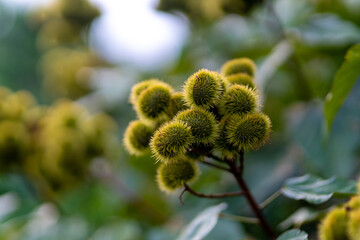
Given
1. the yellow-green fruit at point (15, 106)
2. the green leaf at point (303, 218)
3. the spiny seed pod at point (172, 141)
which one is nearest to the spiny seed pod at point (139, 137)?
the spiny seed pod at point (172, 141)

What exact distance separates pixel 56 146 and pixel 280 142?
4.25 ft

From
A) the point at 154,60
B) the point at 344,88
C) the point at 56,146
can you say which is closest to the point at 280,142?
the point at 344,88

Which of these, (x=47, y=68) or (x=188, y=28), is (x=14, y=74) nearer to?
(x=47, y=68)

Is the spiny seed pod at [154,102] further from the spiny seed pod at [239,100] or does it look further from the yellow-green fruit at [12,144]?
the yellow-green fruit at [12,144]

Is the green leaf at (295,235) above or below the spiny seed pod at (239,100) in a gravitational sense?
below

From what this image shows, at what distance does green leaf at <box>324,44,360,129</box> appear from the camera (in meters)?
1.11

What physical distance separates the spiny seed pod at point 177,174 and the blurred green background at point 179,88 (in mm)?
294

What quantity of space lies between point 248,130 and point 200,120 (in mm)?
132

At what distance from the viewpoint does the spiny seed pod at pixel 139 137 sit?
121 cm

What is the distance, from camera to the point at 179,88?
190 cm

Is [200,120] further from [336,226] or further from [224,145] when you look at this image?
[336,226]

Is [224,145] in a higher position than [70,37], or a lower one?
lower

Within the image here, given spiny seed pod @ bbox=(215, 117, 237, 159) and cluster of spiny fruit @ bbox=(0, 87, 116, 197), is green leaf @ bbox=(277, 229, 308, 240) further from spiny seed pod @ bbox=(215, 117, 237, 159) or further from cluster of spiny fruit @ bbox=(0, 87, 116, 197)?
cluster of spiny fruit @ bbox=(0, 87, 116, 197)

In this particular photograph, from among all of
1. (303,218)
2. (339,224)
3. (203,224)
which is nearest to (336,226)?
(339,224)
